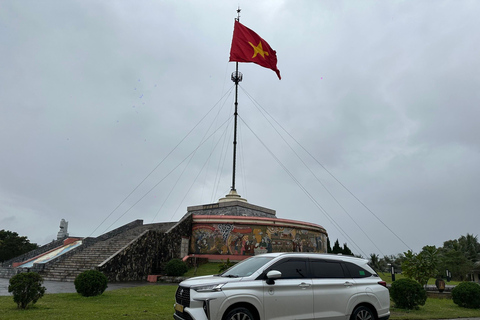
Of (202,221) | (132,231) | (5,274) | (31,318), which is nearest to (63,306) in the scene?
(31,318)

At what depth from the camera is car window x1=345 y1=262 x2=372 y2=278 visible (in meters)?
7.67

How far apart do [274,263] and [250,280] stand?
0.68 meters

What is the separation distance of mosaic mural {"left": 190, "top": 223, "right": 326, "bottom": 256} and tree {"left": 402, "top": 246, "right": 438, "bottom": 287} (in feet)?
31.2

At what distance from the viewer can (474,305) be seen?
13016mm

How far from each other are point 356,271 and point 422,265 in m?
12.0

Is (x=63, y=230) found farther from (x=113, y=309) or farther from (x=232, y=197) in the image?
(x=113, y=309)

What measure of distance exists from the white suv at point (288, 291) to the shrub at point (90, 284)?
20.7 feet

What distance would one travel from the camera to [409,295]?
38.8 ft

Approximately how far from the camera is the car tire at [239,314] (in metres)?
6.11

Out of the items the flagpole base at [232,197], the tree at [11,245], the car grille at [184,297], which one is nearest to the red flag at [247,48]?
the flagpole base at [232,197]

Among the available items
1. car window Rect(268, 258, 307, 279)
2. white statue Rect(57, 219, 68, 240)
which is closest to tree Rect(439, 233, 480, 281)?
car window Rect(268, 258, 307, 279)

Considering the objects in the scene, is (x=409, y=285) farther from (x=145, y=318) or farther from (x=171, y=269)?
(x=171, y=269)

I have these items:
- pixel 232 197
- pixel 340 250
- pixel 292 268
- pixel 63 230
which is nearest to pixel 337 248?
pixel 340 250

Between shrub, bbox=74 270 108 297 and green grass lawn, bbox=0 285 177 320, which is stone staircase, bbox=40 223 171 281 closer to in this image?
shrub, bbox=74 270 108 297
